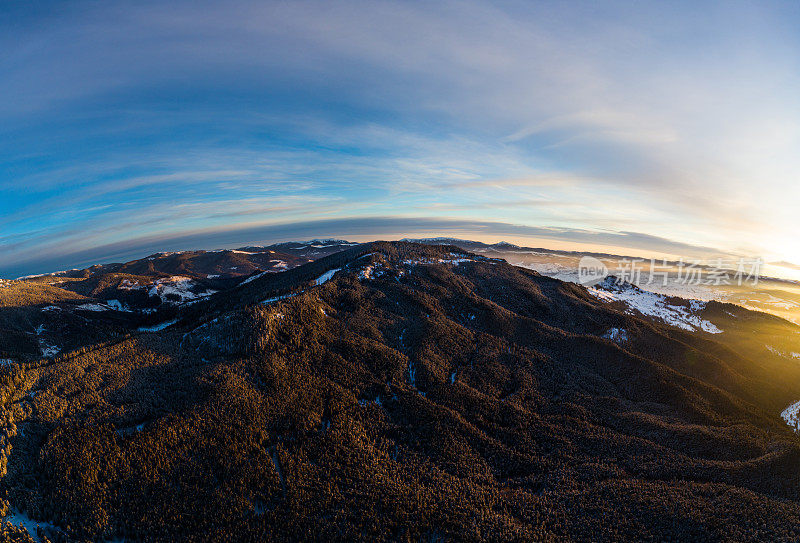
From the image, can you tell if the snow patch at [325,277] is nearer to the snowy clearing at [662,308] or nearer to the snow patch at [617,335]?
the snow patch at [617,335]

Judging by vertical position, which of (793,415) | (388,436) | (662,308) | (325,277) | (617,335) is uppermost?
(325,277)

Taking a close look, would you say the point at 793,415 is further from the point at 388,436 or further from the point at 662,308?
the point at 662,308

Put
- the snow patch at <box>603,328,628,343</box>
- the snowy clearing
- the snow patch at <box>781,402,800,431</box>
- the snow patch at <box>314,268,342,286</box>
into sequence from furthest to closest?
the snowy clearing → the snow patch at <box>314,268,342,286</box> → the snow patch at <box>603,328,628,343</box> → the snow patch at <box>781,402,800,431</box>

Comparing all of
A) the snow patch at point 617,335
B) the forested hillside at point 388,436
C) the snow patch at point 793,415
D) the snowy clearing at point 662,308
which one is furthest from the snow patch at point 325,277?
the snowy clearing at point 662,308

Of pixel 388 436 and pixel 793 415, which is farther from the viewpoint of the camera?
pixel 793 415

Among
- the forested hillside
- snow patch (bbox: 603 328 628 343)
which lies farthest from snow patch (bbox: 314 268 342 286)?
snow patch (bbox: 603 328 628 343)

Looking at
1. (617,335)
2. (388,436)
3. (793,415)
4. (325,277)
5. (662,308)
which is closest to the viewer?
(388,436)

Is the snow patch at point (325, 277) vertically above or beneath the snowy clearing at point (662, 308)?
above

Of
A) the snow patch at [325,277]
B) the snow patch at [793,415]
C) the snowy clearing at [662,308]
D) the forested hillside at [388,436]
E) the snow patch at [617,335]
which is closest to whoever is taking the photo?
the forested hillside at [388,436]

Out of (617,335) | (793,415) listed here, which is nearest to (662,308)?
(617,335)

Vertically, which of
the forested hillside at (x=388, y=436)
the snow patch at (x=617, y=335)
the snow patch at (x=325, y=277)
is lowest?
the forested hillside at (x=388, y=436)

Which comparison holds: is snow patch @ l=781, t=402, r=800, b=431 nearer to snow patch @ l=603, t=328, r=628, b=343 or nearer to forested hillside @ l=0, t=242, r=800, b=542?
forested hillside @ l=0, t=242, r=800, b=542
